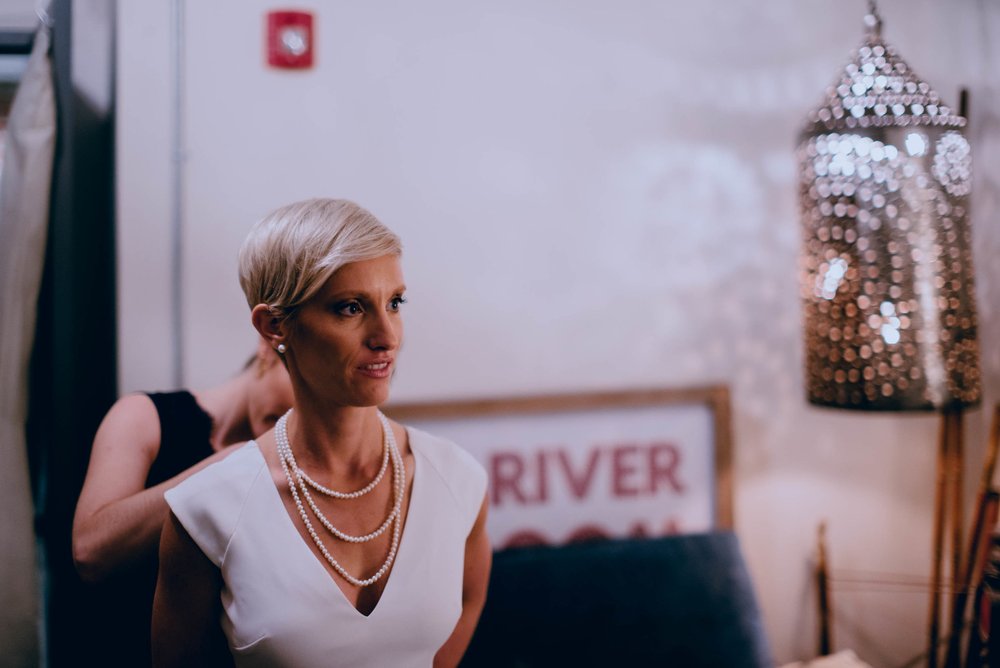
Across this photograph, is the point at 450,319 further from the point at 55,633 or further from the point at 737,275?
the point at 55,633

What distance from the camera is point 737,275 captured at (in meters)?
1.84

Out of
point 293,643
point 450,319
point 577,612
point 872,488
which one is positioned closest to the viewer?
point 293,643

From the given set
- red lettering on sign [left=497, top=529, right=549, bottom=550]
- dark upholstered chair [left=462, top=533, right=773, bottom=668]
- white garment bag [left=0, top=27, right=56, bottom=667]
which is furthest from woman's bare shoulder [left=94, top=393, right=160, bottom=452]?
red lettering on sign [left=497, top=529, right=549, bottom=550]

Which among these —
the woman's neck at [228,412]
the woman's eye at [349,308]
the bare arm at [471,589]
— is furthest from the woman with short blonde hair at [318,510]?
the woman's neck at [228,412]

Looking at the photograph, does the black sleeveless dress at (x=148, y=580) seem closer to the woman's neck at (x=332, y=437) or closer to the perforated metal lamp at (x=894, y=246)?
the woman's neck at (x=332, y=437)

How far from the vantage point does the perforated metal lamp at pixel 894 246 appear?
4.66ft

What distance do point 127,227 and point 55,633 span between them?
0.80 m

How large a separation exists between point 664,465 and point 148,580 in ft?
3.71

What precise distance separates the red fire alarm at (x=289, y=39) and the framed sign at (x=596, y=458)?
78 centimetres

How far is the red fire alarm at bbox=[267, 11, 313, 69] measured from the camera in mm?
1533

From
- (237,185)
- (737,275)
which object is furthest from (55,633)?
(737,275)

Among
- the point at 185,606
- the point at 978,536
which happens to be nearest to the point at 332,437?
the point at 185,606


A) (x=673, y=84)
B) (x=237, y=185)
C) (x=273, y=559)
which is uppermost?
(x=673, y=84)

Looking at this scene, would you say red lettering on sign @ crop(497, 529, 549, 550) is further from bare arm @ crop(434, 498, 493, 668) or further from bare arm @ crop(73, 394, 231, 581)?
bare arm @ crop(73, 394, 231, 581)
